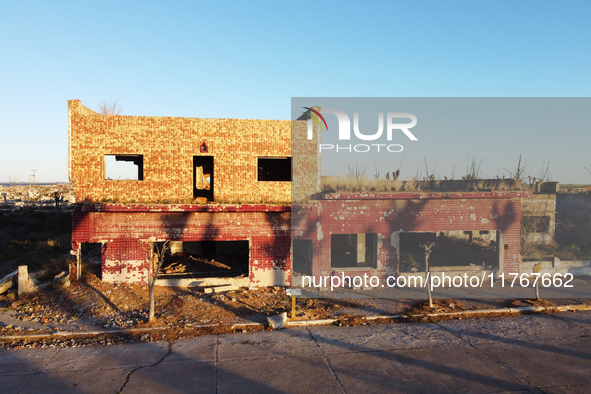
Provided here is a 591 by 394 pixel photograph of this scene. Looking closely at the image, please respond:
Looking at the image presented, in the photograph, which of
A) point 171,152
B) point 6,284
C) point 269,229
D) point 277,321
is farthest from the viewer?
point 269,229

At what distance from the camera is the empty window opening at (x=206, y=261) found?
15.5m

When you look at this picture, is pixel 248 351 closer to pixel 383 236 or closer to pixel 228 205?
pixel 228 205

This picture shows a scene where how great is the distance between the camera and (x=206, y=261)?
18.2m

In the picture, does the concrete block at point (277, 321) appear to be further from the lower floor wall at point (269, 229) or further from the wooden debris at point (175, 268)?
the wooden debris at point (175, 268)

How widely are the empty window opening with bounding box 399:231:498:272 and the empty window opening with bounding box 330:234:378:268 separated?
68.9 inches

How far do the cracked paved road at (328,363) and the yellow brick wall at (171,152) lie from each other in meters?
6.03

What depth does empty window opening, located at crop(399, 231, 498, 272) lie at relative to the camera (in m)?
18.0

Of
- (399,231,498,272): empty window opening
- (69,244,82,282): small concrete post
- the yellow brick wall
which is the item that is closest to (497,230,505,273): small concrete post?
(399,231,498,272): empty window opening

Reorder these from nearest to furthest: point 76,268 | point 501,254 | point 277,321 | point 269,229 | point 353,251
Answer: point 277,321 < point 76,268 < point 269,229 < point 501,254 < point 353,251

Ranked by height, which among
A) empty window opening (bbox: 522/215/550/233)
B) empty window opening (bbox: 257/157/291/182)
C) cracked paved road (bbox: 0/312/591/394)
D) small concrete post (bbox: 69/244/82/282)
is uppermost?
empty window opening (bbox: 257/157/291/182)

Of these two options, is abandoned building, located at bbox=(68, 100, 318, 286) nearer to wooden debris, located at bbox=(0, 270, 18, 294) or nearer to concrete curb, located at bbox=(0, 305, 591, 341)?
wooden debris, located at bbox=(0, 270, 18, 294)

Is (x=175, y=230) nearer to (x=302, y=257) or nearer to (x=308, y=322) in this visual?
(x=308, y=322)

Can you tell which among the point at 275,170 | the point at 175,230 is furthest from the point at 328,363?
the point at 275,170

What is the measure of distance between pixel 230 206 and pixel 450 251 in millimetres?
14487
